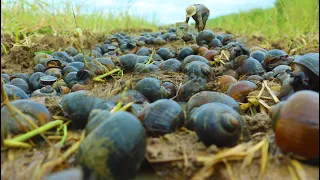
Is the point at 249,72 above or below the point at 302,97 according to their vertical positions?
below

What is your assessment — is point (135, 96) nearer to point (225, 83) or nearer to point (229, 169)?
point (225, 83)

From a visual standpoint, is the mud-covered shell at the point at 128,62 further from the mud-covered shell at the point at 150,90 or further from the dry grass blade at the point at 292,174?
the dry grass blade at the point at 292,174

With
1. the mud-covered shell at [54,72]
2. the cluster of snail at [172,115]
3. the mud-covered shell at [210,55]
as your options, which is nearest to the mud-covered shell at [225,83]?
the cluster of snail at [172,115]

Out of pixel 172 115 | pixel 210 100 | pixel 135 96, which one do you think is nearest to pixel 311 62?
pixel 210 100

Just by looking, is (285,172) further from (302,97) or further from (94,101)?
(94,101)

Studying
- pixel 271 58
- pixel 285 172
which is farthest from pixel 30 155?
pixel 271 58

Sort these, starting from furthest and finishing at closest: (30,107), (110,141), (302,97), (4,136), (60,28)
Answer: (60,28) < (30,107) < (4,136) < (302,97) < (110,141)
